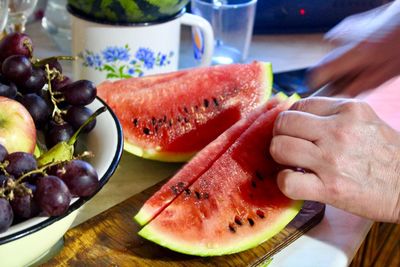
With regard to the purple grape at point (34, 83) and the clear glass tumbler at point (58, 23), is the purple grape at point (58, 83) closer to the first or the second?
the purple grape at point (34, 83)

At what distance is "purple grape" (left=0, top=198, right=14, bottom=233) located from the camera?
2.09 ft

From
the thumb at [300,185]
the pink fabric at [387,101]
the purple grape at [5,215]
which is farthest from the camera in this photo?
the pink fabric at [387,101]

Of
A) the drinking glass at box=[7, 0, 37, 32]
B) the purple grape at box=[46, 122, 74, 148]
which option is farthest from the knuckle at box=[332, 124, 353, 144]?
the drinking glass at box=[7, 0, 37, 32]

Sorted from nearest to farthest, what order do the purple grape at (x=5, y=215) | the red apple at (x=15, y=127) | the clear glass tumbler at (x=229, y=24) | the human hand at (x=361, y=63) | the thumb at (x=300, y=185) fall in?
the purple grape at (x=5, y=215), the red apple at (x=15, y=127), the thumb at (x=300, y=185), the human hand at (x=361, y=63), the clear glass tumbler at (x=229, y=24)

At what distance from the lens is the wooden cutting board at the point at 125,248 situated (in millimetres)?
825

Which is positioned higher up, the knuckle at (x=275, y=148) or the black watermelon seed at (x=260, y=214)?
the knuckle at (x=275, y=148)

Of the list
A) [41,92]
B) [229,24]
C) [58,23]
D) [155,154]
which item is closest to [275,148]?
[155,154]

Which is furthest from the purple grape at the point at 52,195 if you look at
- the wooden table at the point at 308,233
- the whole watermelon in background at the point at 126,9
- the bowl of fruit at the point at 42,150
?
the whole watermelon in background at the point at 126,9

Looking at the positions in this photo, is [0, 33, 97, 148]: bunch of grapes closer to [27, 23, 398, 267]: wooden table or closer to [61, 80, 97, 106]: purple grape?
[61, 80, 97, 106]: purple grape

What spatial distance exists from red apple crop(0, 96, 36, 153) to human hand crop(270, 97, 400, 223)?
0.34 metres

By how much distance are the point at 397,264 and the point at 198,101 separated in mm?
468

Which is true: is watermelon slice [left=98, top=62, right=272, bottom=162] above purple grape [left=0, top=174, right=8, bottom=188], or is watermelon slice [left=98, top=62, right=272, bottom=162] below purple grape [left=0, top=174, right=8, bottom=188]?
below

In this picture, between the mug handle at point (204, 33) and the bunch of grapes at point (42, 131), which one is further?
the mug handle at point (204, 33)

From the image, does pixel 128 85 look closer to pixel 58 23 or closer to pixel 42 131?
pixel 42 131
